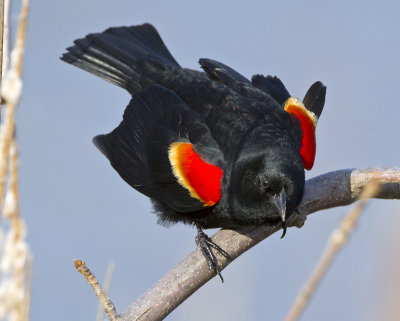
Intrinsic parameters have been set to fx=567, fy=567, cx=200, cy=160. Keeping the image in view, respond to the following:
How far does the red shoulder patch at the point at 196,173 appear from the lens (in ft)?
7.47

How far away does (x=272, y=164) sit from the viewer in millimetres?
2148

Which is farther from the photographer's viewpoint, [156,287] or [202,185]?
[202,185]

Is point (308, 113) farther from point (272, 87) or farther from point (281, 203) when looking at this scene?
point (281, 203)

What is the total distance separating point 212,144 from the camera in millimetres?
2348

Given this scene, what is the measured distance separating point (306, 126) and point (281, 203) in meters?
0.63

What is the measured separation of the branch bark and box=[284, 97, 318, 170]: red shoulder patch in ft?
0.37

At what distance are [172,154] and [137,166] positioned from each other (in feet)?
0.81

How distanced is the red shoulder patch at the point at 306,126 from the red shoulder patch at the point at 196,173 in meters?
0.45

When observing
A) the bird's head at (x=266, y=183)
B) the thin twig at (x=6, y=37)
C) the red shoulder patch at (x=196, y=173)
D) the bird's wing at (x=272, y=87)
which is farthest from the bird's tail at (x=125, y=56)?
the thin twig at (x=6, y=37)

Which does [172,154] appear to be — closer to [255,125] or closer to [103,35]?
[255,125]

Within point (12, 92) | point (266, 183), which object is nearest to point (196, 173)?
point (266, 183)

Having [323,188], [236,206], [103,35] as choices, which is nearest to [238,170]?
[236,206]

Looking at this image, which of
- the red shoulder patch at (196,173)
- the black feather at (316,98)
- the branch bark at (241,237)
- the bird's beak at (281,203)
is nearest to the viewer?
the branch bark at (241,237)

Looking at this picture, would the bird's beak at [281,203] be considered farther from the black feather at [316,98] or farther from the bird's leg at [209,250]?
the black feather at [316,98]
